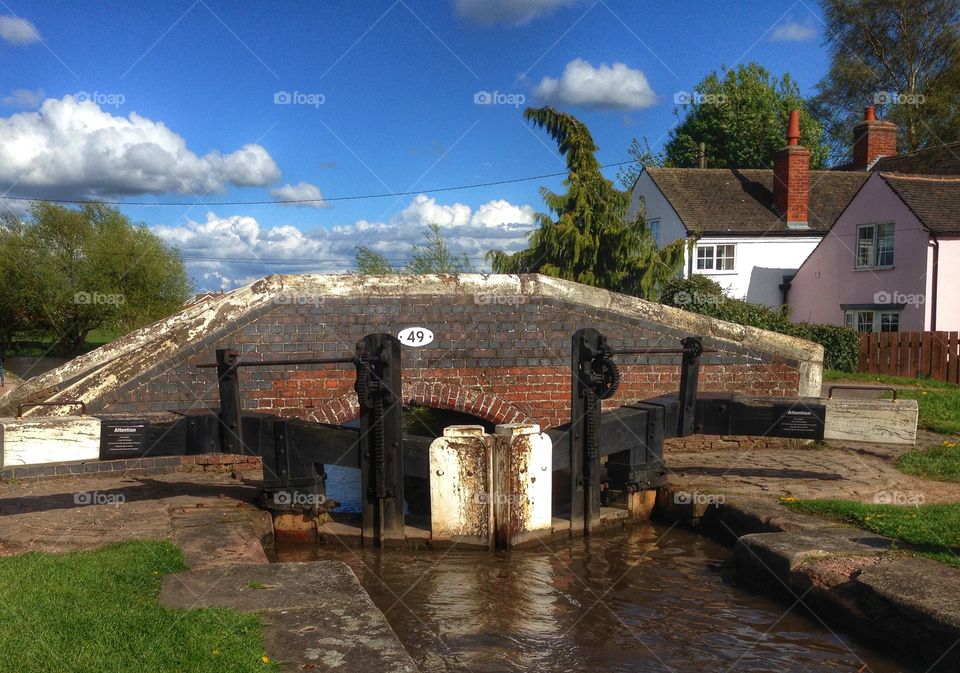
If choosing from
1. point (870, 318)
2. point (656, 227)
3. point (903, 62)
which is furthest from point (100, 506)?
point (903, 62)

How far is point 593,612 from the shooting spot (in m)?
5.70

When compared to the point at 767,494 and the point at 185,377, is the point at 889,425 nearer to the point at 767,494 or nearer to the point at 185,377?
the point at 767,494

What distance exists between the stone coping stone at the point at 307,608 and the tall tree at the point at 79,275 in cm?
2710

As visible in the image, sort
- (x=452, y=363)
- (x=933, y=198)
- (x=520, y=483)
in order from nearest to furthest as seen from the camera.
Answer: (x=520, y=483) < (x=452, y=363) < (x=933, y=198)

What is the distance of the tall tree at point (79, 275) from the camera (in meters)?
30.4

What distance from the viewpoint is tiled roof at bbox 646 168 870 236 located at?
94.9ft

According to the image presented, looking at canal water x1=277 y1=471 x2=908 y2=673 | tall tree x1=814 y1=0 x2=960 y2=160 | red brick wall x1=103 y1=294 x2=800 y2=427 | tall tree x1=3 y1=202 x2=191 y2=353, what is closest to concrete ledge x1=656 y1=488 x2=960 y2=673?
canal water x1=277 y1=471 x2=908 y2=673

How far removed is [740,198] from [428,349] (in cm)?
2381

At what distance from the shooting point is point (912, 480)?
824 cm

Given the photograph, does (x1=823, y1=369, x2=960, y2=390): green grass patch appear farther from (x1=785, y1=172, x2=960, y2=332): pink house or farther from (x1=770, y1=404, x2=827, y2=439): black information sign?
→ (x1=770, y1=404, x2=827, y2=439): black information sign

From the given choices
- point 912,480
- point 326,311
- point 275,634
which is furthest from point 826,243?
point 275,634

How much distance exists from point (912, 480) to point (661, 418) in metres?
2.58

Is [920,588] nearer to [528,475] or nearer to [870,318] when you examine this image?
[528,475]

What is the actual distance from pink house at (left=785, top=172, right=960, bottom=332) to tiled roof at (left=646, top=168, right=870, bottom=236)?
226cm
